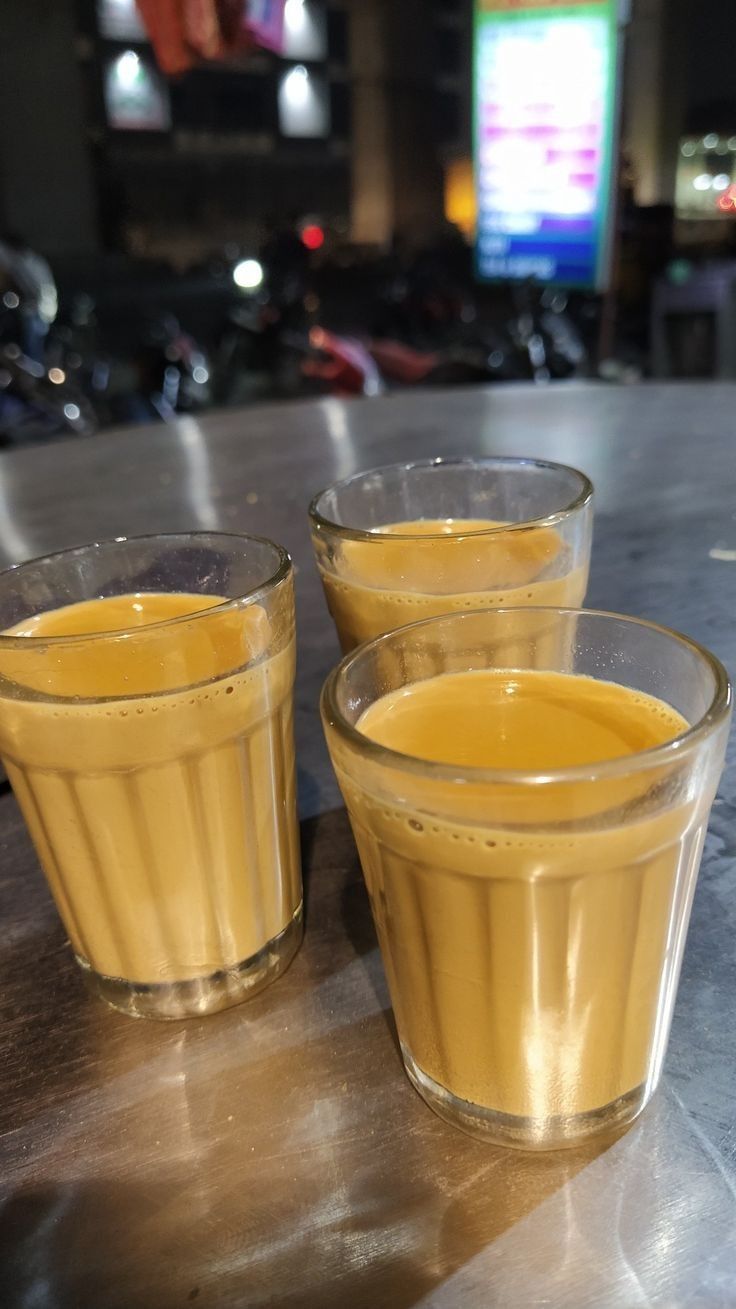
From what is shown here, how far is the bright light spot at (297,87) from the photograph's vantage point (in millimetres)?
6387

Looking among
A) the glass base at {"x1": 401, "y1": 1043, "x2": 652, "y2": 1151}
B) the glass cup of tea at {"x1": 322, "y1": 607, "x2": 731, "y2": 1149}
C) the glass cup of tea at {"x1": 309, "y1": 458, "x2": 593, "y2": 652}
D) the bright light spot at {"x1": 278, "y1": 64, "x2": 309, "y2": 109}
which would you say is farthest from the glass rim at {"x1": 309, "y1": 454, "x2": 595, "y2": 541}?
the bright light spot at {"x1": 278, "y1": 64, "x2": 309, "y2": 109}

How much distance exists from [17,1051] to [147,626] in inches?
10.6

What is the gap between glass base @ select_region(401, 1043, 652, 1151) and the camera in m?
0.50

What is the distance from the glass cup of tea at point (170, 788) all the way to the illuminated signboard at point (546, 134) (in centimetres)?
538

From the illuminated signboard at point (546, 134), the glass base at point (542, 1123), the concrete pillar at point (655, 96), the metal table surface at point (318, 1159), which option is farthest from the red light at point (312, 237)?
the glass base at point (542, 1123)

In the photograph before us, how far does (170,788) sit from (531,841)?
23cm

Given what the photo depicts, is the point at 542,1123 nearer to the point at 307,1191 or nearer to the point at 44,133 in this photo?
the point at 307,1191

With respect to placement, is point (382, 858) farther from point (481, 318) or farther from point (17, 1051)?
point (481, 318)

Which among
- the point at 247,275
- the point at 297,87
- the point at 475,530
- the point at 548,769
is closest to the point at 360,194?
the point at 297,87

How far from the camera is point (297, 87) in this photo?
6445 mm

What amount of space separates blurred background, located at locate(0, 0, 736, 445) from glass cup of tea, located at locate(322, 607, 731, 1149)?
3.82 metres

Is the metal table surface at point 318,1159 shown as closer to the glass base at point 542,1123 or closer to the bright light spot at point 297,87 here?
the glass base at point 542,1123

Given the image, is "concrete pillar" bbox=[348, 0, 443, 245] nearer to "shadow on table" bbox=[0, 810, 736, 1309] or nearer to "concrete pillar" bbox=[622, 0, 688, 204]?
"concrete pillar" bbox=[622, 0, 688, 204]

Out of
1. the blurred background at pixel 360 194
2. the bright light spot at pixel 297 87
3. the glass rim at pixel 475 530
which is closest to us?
the glass rim at pixel 475 530
